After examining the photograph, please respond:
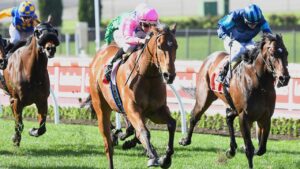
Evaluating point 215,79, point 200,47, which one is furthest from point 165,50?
point 200,47

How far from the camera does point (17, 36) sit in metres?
11.9

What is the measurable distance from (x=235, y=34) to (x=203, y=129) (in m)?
3.59

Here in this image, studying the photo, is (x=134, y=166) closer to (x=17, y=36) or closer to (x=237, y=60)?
(x=237, y=60)

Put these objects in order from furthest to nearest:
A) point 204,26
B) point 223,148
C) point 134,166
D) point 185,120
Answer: point 204,26 → point 185,120 → point 223,148 → point 134,166

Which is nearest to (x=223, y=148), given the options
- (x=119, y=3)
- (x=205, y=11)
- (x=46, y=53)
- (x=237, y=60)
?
(x=237, y=60)

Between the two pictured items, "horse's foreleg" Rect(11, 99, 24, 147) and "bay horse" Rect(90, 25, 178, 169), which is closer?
"bay horse" Rect(90, 25, 178, 169)

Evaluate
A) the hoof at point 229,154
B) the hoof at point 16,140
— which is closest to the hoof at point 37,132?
the hoof at point 16,140

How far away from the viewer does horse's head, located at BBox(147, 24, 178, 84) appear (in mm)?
7645

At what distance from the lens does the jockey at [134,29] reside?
8.79 m

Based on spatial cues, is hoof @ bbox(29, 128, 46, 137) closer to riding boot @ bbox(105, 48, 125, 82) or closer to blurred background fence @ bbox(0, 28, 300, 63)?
riding boot @ bbox(105, 48, 125, 82)

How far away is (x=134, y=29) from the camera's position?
29.6 feet

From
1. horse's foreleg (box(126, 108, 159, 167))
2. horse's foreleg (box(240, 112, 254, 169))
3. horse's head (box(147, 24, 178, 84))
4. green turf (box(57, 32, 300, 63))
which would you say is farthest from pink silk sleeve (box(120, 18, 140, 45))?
green turf (box(57, 32, 300, 63))

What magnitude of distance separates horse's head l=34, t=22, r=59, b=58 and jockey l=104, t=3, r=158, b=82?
1195 millimetres

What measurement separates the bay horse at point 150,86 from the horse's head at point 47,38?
1372 mm
